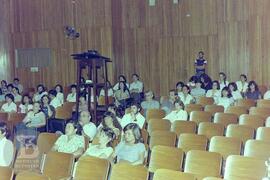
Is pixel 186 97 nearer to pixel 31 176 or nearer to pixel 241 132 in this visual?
pixel 241 132

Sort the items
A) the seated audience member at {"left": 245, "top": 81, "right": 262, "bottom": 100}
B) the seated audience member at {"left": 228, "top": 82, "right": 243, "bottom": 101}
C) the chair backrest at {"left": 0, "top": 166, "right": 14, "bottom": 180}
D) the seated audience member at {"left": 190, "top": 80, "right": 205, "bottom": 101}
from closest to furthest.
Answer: the chair backrest at {"left": 0, "top": 166, "right": 14, "bottom": 180} < the seated audience member at {"left": 245, "top": 81, "right": 262, "bottom": 100} < the seated audience member at {"left": 228, "top": 82, "right": 243, "bottom": 101} < the seated audience member at {"left": 190, "top": 80, "right": 205, "bottom": 101}

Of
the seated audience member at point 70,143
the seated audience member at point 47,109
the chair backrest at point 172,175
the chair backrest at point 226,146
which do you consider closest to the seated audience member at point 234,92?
the seated audience member at point 47,109

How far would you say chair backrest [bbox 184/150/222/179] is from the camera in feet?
18.3

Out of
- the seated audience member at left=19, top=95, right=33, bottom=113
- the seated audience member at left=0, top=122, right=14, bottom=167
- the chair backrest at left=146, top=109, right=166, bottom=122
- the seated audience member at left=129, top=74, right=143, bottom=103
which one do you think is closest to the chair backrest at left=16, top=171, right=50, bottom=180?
the seated audience member at left=0, top=122, right=14, bottom=167

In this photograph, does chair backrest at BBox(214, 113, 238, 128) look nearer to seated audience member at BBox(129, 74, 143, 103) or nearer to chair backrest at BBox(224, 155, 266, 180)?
chair backrest at BBox(224, 155, 266, 180)

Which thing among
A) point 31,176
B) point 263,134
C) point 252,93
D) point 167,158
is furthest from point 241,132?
point 252,93

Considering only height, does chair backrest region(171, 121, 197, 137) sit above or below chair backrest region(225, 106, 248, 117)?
below

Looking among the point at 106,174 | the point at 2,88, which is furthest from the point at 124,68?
the point at 106,174

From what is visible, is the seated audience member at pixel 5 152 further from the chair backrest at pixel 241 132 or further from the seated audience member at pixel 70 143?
the chair backrest at pixel 241 132

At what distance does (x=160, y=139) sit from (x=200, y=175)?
166 cm

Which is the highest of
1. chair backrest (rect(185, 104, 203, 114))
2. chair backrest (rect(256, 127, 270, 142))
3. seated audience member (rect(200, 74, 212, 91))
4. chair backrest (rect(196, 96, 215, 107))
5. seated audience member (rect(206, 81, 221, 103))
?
seated audience member (rect(200, 74, 212, 91))

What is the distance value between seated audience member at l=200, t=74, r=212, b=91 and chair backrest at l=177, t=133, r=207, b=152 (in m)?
5.56

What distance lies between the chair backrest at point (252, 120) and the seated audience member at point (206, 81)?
4.28 m

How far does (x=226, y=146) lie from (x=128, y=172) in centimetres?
167
